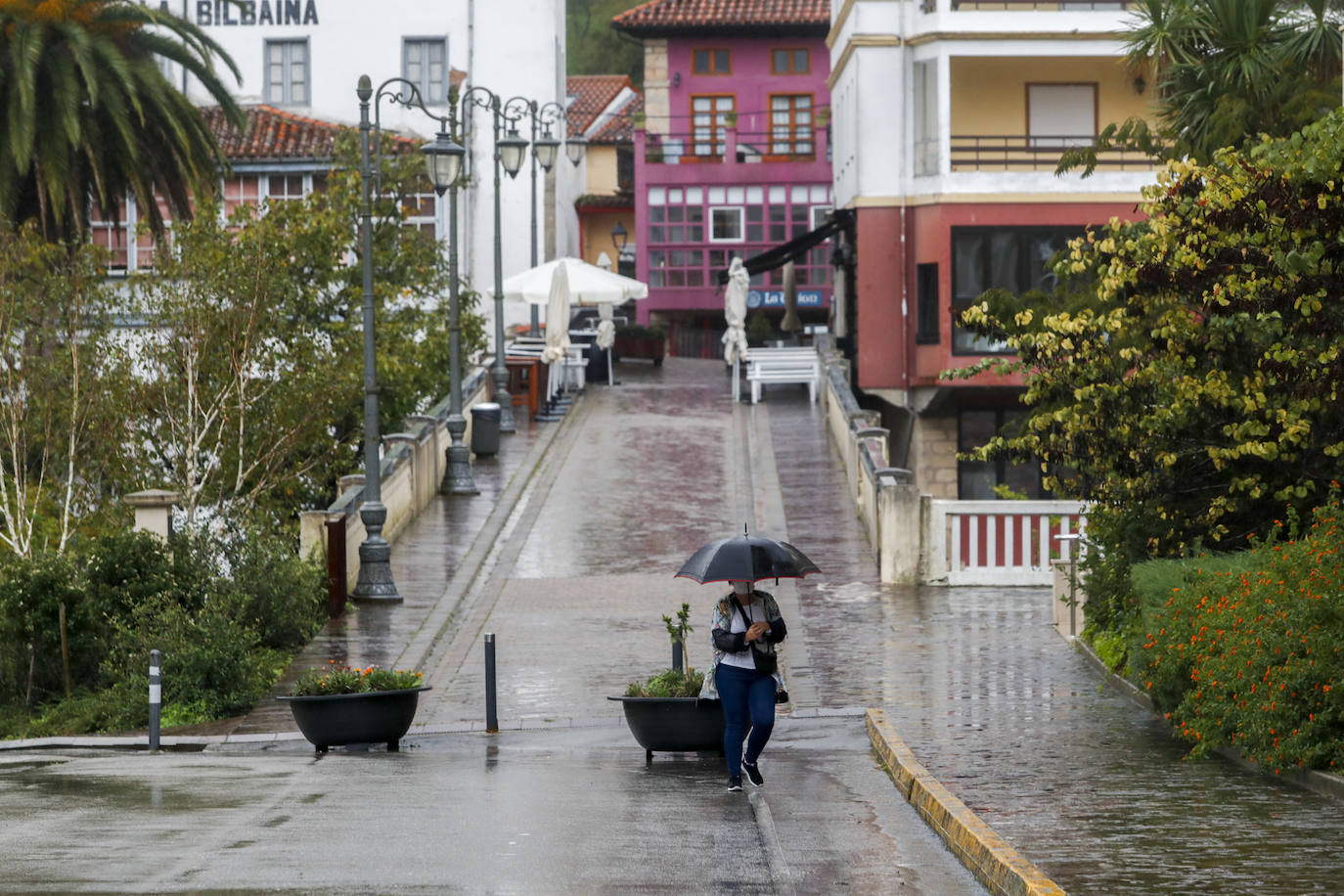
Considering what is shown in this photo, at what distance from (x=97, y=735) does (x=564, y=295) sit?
2314 centimetres

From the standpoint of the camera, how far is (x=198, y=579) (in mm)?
20203

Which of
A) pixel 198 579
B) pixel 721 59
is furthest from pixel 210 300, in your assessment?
pixel 721 59

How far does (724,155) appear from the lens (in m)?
61.8

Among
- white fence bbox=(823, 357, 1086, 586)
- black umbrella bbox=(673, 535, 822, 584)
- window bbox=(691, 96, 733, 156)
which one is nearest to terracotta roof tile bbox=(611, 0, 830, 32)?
window bbox=(691, 96, 733, 156)

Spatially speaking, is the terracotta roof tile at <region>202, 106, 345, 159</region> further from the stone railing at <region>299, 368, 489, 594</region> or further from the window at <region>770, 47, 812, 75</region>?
the window at <region>770, 47, 812, 75</region>

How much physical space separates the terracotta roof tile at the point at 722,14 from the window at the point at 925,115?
92.1 ft

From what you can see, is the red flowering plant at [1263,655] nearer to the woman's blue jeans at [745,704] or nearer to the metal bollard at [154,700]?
the woman's blue jeans at [745,704]

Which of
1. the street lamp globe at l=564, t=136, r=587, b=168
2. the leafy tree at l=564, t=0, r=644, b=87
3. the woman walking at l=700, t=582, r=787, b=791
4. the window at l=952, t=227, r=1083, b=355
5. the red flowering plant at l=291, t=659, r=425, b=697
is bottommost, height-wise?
the red flowering plant at l=291, t=659, r=425, b=697

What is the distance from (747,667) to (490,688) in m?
3.95

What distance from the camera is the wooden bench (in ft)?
129

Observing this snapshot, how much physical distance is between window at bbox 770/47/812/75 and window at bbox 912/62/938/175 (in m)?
29.4

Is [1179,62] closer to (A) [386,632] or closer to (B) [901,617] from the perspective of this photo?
(B) [901,617]

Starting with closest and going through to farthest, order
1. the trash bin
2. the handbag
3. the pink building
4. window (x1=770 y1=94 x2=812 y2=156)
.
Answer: the handbag, the trash bin, the pink building, window (x1=770 y1=94 x2=812 y2=156)

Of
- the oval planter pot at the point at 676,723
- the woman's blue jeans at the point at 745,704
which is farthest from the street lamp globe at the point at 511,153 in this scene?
the woman's blue jeans at the point at 745,704
